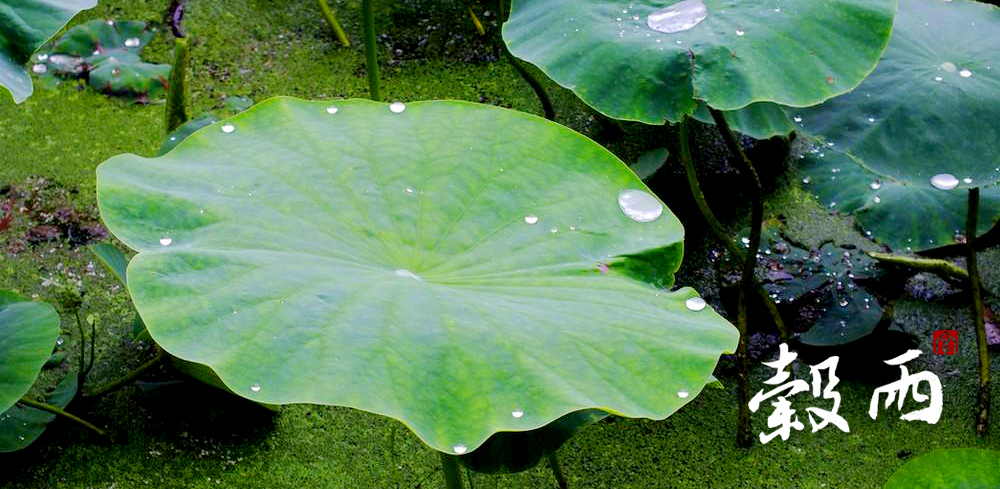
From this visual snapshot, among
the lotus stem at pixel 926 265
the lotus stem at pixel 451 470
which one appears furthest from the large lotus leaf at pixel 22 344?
the lotus stem at pixel 926 265

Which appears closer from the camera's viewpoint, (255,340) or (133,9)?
(255,340)

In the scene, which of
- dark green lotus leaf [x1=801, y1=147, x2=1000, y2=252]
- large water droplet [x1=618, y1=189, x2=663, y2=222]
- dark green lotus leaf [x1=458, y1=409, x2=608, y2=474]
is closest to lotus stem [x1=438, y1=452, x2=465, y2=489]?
dark green lotus leaf [x1=458, y1=409, x2=608, y2=474]

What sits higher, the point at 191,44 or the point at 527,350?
the point at 527,350

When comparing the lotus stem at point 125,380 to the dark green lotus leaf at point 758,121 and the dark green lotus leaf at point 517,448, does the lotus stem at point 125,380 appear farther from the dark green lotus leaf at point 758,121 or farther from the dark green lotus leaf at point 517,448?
the dark green lotus leaf at point 758,121

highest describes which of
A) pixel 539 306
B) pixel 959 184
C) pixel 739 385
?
pixel 539 306

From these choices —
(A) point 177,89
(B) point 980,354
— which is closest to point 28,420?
(A) point 177,89

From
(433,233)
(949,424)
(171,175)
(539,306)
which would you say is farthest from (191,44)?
(949,424)

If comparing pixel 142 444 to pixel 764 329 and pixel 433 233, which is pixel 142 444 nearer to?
pixel 433 233
